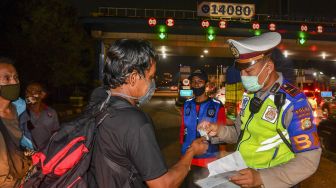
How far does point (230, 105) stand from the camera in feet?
55.8

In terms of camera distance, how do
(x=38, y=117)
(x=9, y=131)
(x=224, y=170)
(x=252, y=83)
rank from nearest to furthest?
(x=224, y=170)
(x=252, y=83)
(x=9, y=131)
(x=38, y=117)

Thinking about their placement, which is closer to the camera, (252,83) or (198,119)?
(252,83)

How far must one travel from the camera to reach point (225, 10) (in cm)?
3741

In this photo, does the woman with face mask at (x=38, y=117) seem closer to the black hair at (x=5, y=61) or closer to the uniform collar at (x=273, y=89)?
the black hair at (x=5, y=61)

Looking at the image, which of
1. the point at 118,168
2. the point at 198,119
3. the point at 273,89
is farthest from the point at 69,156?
the point at 198,119

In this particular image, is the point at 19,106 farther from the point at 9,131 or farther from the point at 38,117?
the point at 38,117

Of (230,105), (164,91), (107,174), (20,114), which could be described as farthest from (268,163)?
(164,91)

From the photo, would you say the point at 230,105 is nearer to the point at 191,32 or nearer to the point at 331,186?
the point at 331,186

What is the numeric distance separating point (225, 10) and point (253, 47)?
36.1m

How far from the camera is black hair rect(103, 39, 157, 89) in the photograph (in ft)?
7.35

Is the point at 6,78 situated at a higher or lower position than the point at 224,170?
higher

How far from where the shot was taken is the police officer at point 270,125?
2354 mm

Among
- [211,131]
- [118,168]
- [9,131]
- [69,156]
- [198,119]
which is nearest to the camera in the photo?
[69,156]

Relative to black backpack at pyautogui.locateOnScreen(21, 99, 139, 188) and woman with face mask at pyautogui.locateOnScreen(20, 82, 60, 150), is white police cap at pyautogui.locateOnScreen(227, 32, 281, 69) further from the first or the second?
woman with face mask at pyautogui.locateOnScreen(20, 82, 60, 150)
